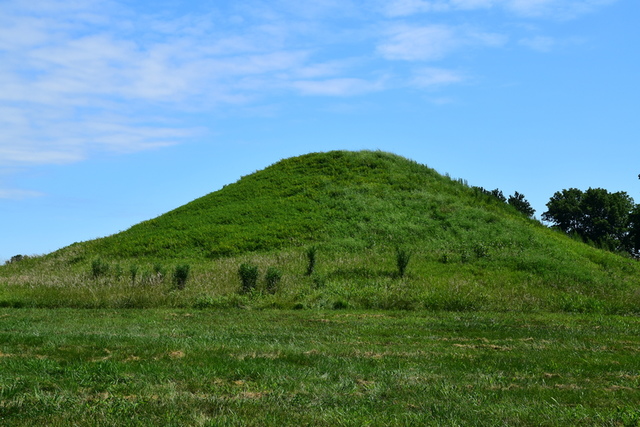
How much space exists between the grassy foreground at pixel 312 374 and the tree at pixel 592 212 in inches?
2537

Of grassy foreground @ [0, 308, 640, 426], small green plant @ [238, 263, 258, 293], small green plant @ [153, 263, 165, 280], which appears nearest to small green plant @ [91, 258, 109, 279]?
small green plant @ [153, 263, 165, 280]

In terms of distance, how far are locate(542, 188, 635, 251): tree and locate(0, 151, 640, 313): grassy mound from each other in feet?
115

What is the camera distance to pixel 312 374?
8828 mm

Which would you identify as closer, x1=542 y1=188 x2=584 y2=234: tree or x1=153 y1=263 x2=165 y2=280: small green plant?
x1=153 y1=263 x2=165 y2=280: small green plant

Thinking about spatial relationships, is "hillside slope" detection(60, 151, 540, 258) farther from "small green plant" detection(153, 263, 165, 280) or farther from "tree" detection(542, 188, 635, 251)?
"tree" detection(542, 188, 635, 251)

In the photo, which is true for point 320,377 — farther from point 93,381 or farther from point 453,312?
point 453,312

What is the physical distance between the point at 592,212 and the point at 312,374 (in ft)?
249

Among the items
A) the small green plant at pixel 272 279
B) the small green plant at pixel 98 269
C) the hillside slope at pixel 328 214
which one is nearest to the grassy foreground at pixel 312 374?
the small green plant at pixel 272 279

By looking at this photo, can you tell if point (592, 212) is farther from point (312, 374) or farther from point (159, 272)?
point (312, 374)

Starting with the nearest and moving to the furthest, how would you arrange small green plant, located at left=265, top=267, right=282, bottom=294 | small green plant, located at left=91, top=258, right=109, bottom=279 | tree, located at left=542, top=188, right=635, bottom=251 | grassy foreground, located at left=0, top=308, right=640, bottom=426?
grassy foreground, located at left=0, top=308, right=640, bottom=426 < small green plant, located at left=265, top=267, right=282, bottom=294 < small green plant, located at left=91, top=258, right=109, bottom=279 < tree, located at left=542, top=188, right=635, bottom=251

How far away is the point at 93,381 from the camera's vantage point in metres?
Result: 7.99

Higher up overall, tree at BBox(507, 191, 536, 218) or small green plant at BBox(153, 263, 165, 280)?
tree at BBox(507, 191, 536, 218)

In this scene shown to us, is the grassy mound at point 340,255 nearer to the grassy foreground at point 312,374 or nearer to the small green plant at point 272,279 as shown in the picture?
the small green plant at point 272,279

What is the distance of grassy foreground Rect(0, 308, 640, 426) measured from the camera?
6.70 metres
